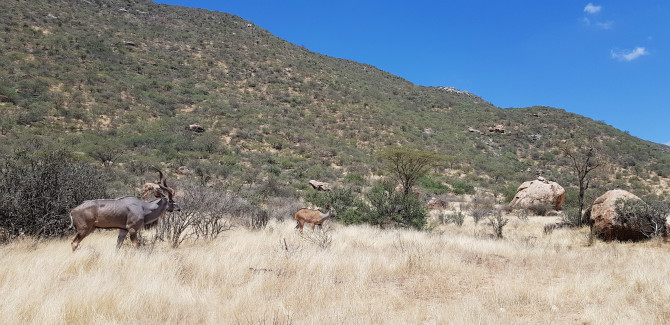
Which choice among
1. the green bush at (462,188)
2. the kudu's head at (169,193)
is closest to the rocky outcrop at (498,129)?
the green bush at (462,188)

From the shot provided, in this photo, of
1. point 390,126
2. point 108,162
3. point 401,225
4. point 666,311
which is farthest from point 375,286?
point 390,126

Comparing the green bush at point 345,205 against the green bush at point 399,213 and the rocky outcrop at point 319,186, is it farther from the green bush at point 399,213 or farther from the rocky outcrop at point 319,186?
the rocky outcrop at point 319,186

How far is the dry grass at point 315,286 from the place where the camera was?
3461mm

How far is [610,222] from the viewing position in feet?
33.3

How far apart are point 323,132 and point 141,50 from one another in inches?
1118

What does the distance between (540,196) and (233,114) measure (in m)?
29.0

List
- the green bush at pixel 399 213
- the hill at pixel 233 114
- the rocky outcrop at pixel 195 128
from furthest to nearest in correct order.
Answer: the rocky outcrop at pixel 195 128, the hill at pixel 233 114, the green bush at pixel 399 213

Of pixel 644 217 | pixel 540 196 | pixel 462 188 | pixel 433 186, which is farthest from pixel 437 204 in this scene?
pixel 644 217

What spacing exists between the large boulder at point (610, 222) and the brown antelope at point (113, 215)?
41.0ft

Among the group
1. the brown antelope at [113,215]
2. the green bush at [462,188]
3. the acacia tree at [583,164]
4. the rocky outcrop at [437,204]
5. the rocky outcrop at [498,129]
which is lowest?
the rocky outcrop at [437,204]

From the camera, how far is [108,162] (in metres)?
19.1

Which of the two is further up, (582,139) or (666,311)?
(582,139)

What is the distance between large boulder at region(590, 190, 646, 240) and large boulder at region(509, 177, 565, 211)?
7.52 metres

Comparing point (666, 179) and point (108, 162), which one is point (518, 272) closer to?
point (108, 162)
